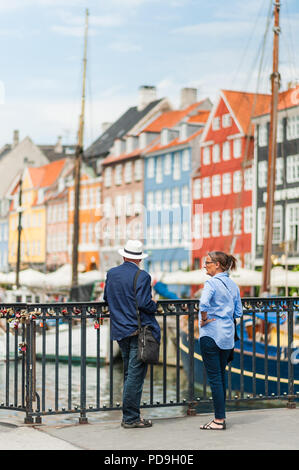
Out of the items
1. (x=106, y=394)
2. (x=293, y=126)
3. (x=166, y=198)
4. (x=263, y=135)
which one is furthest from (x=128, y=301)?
(x=166, y=198)

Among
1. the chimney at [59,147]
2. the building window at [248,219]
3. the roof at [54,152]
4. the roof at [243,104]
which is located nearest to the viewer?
the building window at [248,219]

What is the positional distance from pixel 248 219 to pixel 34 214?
126 feet

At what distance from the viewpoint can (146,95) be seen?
7500 centimetres

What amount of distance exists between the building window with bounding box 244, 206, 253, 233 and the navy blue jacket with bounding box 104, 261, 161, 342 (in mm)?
45094

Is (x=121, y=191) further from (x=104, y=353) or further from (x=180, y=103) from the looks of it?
(x=104, y=353)

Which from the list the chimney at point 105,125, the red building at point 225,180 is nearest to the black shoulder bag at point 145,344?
the red building at point 225,180

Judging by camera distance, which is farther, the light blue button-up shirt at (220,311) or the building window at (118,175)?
the building window at (118,175)

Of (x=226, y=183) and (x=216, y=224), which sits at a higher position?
(x=226, y=183)

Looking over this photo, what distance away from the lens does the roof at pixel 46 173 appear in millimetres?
84875

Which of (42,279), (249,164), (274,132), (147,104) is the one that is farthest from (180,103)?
(274,132)

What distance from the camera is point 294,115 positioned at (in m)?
48.3

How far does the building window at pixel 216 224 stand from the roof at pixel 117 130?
18.1m

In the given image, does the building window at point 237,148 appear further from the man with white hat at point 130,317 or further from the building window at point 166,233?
the man with white hat at point 130,317

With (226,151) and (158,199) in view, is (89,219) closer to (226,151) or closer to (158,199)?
(158,199)
